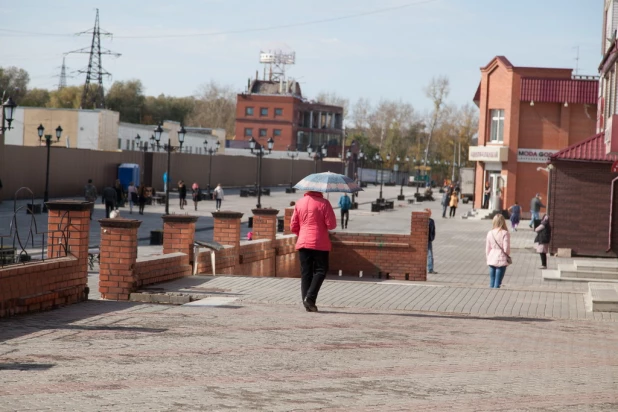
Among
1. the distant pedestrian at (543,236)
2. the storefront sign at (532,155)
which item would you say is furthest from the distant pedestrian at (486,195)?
the distant pedestrian at (543,236)

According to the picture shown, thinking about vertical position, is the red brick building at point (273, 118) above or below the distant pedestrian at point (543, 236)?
above

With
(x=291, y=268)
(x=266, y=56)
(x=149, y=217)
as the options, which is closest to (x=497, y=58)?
(x=149, y=217)

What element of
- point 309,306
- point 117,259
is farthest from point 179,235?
→ point 309,306

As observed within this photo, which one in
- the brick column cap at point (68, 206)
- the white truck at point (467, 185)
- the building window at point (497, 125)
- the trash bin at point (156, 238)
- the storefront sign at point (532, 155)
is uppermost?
the building window at point (497, 125)

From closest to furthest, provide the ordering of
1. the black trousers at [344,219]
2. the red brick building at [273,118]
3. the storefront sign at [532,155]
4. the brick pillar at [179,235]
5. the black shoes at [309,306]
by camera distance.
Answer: the black shoes at [309,306] → the brick pillar at [179,235] → the black trousers at [344,219] → the storefront sign at [532,155] → the red brick building at [273,118]

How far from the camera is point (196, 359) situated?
7.98m

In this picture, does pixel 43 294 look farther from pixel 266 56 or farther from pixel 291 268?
pixel 266 56

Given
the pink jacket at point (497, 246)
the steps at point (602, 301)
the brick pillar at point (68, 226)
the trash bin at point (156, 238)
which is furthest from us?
the trash bin at point (156, 238)

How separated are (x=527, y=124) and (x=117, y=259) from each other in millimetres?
42013

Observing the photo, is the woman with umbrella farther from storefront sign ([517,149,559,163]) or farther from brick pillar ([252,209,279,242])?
storefront sign ([517,149,559,163])

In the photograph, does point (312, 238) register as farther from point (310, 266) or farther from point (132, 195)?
point (132, 195)

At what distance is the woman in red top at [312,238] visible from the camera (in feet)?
37.8

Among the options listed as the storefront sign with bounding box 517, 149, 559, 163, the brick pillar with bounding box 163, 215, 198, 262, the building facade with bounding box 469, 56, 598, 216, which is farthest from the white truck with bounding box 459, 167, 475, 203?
the brick pillar with bounding box 163, 215, 198, 262

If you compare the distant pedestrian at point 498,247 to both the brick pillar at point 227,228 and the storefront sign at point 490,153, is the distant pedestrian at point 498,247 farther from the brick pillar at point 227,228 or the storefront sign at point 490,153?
the storefront sign at point 490,153
